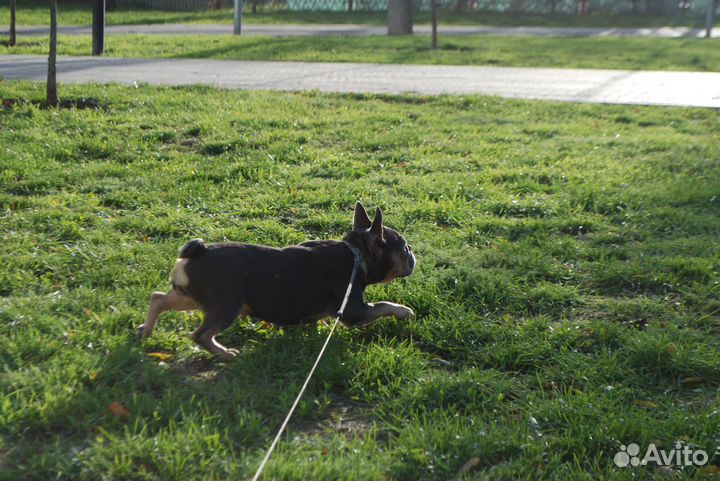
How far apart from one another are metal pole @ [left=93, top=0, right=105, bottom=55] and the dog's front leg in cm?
1150

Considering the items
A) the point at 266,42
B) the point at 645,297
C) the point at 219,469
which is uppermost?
the point at 266,42

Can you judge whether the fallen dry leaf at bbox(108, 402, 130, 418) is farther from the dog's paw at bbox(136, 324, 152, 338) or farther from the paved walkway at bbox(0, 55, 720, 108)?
the paved walkway at bbox(0, 55, 720, 108)

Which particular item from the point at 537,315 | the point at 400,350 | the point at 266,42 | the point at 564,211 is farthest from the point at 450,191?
the point at 266,42

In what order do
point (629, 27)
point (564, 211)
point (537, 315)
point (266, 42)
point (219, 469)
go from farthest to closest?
point (629, 27)
point (266, 42)
point (564, 211)
point (537, 315)
point (219, 469)

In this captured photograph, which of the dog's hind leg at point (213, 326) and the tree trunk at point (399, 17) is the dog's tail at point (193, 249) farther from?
the tree trunk at point (399, 17)

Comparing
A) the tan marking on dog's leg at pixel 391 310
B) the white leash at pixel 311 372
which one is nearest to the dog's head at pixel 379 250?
the white leash at pixel 311 372

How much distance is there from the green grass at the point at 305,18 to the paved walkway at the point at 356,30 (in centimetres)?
201

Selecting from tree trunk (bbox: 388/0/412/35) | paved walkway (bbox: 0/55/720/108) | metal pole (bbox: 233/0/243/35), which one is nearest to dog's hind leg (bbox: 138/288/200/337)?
paved walkway (bbox: 0/55/720/108)

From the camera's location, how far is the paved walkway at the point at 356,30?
24.3m

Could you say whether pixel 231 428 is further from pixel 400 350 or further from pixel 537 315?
pixel 537 315

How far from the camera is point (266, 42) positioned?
20219mm

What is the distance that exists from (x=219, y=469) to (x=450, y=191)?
4.43 m

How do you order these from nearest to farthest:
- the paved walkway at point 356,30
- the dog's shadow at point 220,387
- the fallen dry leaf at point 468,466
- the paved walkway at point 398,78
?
the fallen dry leaf at point 468,466
the dog's shadow at point 220,387
the paved walkway at point 398,78
the paved walkway at point 356,30

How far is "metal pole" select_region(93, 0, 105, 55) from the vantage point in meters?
14.5
